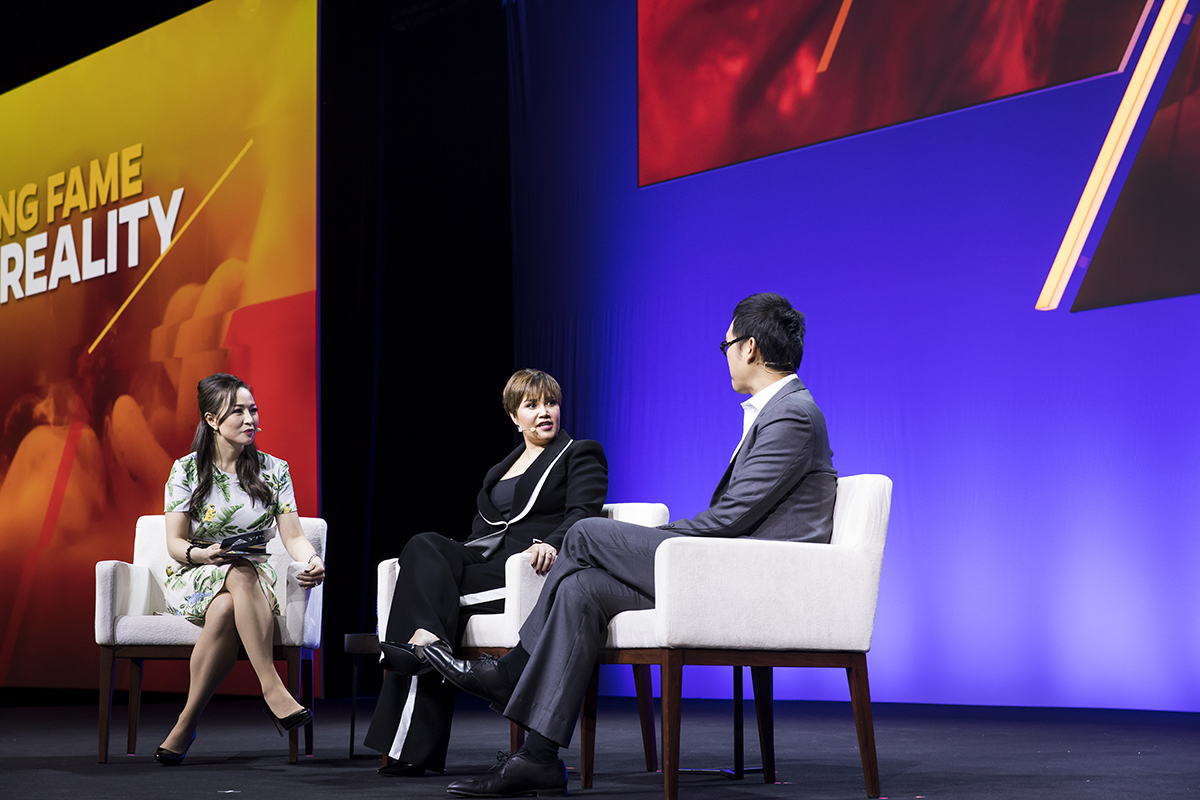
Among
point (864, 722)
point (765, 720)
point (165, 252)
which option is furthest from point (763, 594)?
point (165, 252)

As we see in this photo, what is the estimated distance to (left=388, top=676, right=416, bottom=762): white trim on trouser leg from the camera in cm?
286

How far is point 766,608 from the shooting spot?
239 cm

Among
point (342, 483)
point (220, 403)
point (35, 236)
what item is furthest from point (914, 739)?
point (35, 236)

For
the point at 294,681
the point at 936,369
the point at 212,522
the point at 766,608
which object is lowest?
the point at 294,681

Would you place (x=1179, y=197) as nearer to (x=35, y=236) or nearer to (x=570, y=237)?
(x=570, y=237)

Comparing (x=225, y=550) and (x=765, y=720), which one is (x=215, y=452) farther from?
(x=765, y=720)

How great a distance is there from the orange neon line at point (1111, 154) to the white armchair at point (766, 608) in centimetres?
255

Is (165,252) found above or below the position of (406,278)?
above

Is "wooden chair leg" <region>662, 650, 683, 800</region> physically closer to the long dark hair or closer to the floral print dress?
the floral print dress

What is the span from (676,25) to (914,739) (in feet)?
12.0

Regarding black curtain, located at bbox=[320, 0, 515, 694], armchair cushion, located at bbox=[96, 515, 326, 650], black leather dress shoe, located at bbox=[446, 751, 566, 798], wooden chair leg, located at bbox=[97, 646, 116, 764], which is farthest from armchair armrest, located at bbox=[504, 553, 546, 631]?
black curtain, located at bbox=[320, 0, 515, 694]

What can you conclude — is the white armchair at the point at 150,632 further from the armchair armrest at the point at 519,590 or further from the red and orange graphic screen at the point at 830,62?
the red and orange graphic screen at the point at 830,62

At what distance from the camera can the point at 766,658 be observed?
7.89 feet

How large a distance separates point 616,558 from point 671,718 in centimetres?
34
